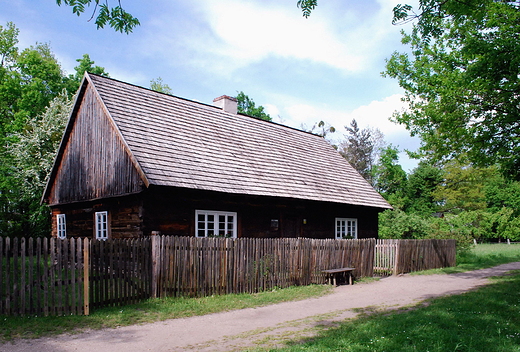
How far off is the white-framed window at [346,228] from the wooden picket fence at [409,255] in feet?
9.33

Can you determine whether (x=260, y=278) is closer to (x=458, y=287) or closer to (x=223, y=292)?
(x=223, y=292)

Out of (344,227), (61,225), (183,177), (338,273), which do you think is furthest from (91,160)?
(344,227)

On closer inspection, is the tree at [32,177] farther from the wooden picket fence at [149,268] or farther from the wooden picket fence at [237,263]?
the wooden picket fence at [237,263]

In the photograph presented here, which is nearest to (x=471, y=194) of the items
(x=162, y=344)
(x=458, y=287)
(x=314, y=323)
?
(x=458, y=287)

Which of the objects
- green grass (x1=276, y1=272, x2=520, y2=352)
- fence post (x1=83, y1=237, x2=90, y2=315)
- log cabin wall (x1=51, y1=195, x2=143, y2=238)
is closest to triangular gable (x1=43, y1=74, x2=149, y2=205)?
log cabin wall (x1=51, y1=195, x2=143, y2=238)

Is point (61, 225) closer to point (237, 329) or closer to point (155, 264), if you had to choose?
point (155, 264)

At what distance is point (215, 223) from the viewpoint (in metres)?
15.1

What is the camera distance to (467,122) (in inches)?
624

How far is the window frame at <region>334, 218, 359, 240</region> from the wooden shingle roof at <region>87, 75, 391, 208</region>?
1070 mm

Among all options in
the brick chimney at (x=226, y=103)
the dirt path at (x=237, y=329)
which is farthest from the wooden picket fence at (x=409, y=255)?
the brick chimney at (x=226, y=103)

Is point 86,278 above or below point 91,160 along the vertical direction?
below

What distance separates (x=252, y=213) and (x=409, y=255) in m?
7.19

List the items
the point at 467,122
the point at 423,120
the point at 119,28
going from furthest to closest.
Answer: the point at 423,120, the point at 467,122, the point at 119,28

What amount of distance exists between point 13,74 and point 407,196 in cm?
4044
